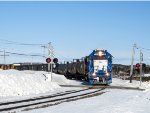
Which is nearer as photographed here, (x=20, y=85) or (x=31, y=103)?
(x=31, y=103)

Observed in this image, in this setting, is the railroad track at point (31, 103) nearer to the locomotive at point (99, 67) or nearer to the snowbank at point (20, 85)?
the snowbank at point (20, 85)

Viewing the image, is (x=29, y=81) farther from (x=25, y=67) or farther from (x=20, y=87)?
(x=25, y=67)

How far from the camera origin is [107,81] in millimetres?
41844

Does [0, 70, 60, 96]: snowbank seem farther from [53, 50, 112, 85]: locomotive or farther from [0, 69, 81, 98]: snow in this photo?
[53, 50, 112, 85]: locomotive

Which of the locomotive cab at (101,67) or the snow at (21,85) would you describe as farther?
the locomotive cab at (101,67)

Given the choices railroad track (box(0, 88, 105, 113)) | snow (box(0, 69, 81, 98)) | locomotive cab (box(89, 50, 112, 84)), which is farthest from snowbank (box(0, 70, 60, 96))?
locomotive cab (box(89, 50, 112, 84))

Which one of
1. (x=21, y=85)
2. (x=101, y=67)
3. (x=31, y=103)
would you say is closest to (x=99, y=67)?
(x=101, y=67)

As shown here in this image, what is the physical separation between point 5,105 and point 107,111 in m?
6.44

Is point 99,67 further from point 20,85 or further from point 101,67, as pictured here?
point 20,85

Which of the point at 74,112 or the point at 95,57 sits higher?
the point at 95,57

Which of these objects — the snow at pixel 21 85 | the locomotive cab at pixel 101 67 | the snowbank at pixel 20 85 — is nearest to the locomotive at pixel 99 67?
the locomotive cab at pixel 101 67

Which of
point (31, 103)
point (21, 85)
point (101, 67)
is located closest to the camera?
point (31, 103)

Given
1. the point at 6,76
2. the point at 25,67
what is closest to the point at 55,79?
the point at 6,76

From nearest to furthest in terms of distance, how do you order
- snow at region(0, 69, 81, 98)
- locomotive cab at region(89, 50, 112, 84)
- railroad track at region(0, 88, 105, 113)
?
railroad track at region(0, 88, 105, 113), snow at region(0, 69, 81, 98), locomotive cab at region(89, 50, 112, 84)
